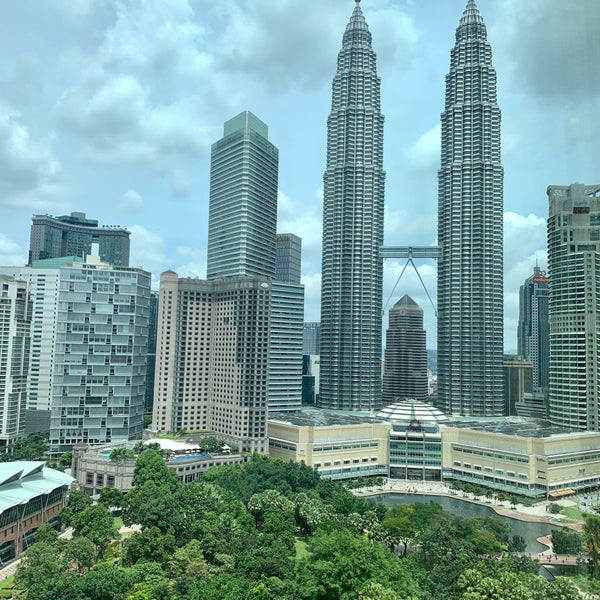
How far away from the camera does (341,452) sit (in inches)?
2844

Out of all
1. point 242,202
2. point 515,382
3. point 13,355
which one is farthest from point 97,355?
point 515,382

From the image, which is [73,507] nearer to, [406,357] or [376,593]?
[376,593]

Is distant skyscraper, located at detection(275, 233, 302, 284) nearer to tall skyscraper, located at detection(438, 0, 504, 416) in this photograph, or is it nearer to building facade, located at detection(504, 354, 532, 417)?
tall skyscraper, located at detection(438, 0, 504, 416)

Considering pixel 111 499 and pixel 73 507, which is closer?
pixel 73 507

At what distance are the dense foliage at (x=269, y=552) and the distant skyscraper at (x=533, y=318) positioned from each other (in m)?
112

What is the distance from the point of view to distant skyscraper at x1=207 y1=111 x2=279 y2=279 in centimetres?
9512

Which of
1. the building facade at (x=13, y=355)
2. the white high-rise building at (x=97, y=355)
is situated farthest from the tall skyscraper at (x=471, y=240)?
the building facade at (x=13, y=355)

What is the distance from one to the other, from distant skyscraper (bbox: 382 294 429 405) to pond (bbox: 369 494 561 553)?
6229 cm

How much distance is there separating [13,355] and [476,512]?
70891mm

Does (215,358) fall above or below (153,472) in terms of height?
above

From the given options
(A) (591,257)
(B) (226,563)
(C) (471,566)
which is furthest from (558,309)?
(B) (226,563)

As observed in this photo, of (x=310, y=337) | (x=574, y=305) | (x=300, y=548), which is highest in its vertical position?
(x=574, y=305)

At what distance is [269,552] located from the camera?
3438 cm

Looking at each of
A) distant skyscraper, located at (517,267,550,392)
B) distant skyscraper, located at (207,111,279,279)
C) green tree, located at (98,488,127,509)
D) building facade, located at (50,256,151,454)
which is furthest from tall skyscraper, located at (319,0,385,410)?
distant skyscraper, located at (517,267,550,392)
